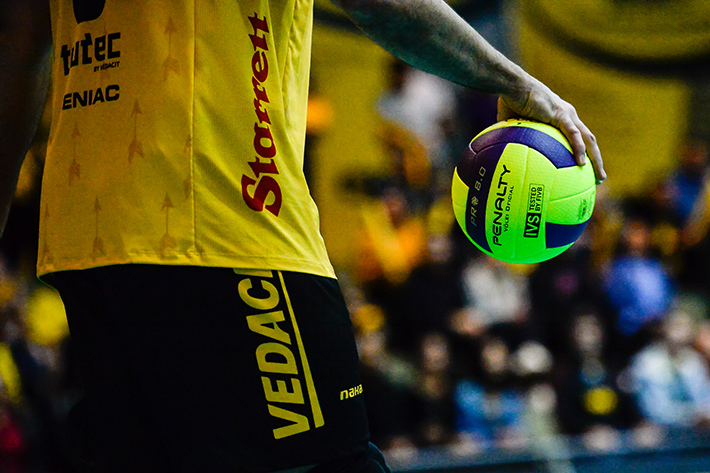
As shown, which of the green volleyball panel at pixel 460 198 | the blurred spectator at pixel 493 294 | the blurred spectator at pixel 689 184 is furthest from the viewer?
the blurred spectator at pixel 689 184

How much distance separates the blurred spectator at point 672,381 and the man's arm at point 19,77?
23.2 feet

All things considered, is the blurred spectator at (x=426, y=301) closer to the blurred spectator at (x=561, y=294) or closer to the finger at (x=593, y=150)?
the blurred spectator at (x=561, y=294)

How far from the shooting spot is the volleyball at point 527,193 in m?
2.01

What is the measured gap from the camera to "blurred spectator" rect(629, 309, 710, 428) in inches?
299

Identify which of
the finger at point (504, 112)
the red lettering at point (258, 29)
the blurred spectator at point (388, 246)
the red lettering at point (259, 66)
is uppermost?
the red lettering at point (258, 29)

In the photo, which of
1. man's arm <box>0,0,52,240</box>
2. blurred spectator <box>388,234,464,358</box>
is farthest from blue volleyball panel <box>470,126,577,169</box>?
blurred spectator <box>388,234,464,358</box>

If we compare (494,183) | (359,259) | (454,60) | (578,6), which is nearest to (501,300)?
(359,259)

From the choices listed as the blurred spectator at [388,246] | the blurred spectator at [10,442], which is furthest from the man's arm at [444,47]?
the blurred spectator at [388,246]

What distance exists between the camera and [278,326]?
4.77 feet

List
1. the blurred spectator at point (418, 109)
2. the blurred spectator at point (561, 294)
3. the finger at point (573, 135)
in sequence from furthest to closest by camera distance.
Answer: the blurred spectator at point (418, 109) → the blurred spectator at point (561, 294) → the finger at point (573, 135)

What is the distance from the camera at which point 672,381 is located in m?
7.74

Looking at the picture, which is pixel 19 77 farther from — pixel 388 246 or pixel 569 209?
pixel 388 246

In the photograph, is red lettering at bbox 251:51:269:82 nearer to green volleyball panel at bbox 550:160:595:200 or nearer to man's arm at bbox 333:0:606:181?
man's arm at bbox 333:0:606:181

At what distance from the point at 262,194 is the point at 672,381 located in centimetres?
733
